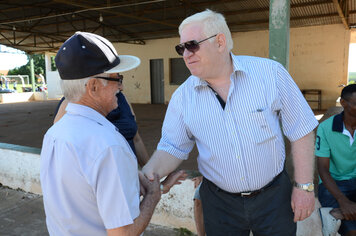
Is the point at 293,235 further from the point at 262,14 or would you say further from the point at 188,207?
the point at 262,14

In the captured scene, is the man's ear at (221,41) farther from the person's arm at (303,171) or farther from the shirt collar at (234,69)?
the person's arm at (303,171)

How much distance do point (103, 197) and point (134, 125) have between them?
1192mm

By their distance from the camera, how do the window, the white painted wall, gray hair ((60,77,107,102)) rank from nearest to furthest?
1. gray hair ((60,77,107,102))
2. the window
3. the white painted wall

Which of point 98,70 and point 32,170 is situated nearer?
point 98,70

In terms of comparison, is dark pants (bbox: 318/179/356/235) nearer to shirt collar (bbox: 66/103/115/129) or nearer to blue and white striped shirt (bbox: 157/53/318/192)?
blue and white striped shirt (bbox: 157/53/318/192)

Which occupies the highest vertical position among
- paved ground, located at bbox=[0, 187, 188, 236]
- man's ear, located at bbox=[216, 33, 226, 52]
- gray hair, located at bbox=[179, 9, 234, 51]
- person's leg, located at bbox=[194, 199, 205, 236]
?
gray hair, located at bbox=[179, 9, 234, 51]

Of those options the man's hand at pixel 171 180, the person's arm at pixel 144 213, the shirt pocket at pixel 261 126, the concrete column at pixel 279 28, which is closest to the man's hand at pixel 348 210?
the shirt pocket at pixel 261 126

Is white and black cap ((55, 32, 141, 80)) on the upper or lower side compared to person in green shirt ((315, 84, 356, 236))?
upper

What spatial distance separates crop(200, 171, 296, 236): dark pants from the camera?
163 cm

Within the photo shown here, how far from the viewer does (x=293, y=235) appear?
67.1 inches

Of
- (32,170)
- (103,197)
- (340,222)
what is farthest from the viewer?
(32,170)

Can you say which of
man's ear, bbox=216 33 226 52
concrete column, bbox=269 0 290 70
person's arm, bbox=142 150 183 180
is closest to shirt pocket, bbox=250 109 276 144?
man's ear, bbox=216 33 226 52

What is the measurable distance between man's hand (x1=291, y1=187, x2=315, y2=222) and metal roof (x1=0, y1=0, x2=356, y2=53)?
26.3 feet

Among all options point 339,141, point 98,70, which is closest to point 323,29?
point 339,141
